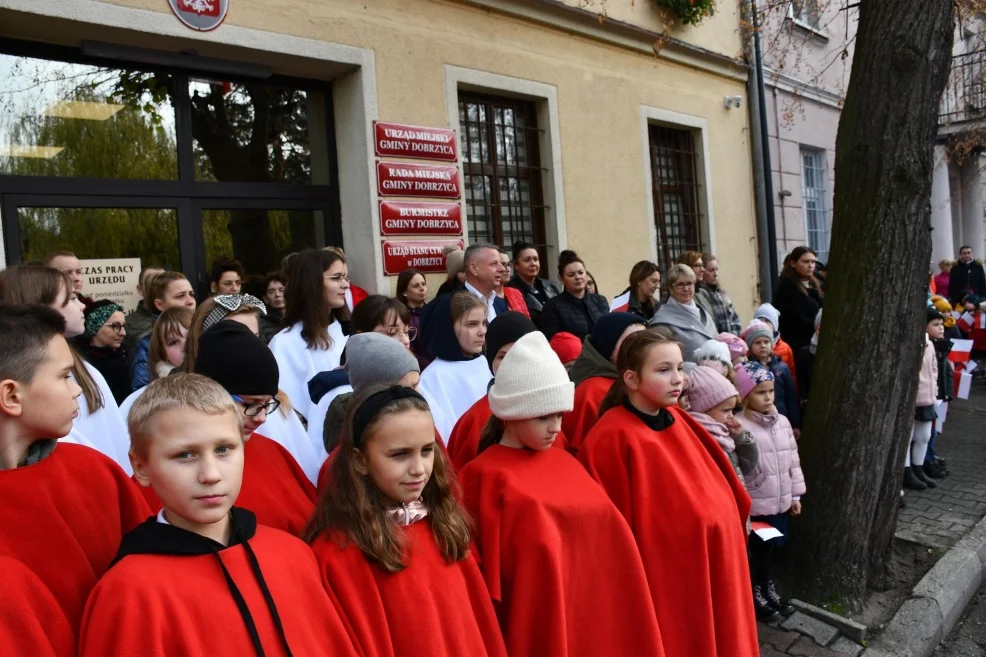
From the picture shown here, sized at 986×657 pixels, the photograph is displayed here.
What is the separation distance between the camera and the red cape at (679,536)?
2785 millimetres

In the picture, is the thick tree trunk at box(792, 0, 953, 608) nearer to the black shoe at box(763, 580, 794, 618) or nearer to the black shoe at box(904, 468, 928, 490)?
the black shoe at box(763, 580, 794, 618)

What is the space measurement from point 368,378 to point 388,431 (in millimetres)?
617

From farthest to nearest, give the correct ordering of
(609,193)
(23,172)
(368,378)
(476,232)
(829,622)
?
1. (609,193)
2. (476,232)
3. (23,172)
4. (829,622)
5. (368,378)

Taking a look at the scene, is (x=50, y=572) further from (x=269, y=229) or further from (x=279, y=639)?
(x=269, y=229)

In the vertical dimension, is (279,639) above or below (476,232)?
below

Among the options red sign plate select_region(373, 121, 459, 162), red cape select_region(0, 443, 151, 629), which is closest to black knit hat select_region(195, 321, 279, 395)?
red cape select_region(0, 443, 151, 629)

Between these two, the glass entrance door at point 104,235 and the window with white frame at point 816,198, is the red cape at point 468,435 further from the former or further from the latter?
the window with white frame at point 816,198

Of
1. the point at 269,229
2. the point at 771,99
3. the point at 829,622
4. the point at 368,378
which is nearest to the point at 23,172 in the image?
the point at 269,229

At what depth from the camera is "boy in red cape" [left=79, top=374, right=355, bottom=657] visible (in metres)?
1.57

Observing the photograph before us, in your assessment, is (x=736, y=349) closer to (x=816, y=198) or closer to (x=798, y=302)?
(x=798, y=302)

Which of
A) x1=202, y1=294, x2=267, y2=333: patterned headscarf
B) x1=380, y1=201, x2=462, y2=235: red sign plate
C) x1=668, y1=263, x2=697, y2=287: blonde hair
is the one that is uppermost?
x1=380, y1=201, x2=462, y2=235: red sign plate

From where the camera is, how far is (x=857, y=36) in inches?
170

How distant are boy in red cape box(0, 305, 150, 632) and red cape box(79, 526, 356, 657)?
21 centimetres

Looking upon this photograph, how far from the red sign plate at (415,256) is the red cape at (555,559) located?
403 centimetres
